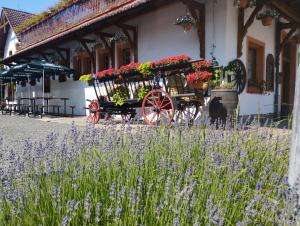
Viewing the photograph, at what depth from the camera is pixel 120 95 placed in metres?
8.22

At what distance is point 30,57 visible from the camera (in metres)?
18.1

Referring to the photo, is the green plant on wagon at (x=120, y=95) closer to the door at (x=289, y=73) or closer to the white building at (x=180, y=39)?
the white building at (x=180, y=39)

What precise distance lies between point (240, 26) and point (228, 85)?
242 cm

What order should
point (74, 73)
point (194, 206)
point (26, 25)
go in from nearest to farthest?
point (194, 206), point (74, 73), point (26, 25)

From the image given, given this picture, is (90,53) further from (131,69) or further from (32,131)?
(32,131)

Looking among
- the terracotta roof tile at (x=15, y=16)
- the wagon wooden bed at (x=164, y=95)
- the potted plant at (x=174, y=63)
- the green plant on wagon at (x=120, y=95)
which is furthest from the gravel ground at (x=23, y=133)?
the terracotta roof tile at (x=15, y=16)

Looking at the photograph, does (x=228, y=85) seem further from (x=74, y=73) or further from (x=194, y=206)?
(x=74, y=73)

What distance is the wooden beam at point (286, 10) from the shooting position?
28.1ft

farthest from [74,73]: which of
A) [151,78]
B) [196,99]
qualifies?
[196,99]

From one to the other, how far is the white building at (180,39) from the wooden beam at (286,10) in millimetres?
34

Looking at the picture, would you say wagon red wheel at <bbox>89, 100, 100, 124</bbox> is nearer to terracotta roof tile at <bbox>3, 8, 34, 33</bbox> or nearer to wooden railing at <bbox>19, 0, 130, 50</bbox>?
wooden railing at <bbox>19, 0, 130, 50</bbox>

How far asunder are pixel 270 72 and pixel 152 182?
32.1ft

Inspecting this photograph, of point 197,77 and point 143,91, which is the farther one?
point 143,91

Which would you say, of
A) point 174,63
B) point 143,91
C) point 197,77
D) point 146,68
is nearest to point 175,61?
point 174,63
